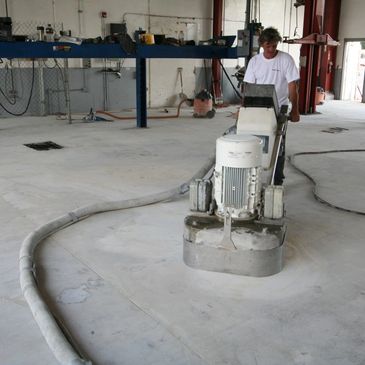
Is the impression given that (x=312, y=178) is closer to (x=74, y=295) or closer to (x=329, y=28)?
(x=74, y=295)

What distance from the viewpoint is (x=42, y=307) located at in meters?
2.02

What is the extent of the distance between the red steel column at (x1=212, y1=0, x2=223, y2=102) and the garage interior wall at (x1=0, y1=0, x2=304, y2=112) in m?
0.14

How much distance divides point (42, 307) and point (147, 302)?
0.48 m

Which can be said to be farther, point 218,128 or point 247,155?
point 218,128

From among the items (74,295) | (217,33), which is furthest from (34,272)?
(217,33)

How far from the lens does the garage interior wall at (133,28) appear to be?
9633mm

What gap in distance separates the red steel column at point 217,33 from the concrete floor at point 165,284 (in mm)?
7766

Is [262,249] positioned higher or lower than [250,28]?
lower

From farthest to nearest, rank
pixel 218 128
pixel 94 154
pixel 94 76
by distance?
1. pixel 94 76
2. pixel 218 128
3. pixel 94 154

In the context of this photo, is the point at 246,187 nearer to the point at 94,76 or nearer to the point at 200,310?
the point at 200,310

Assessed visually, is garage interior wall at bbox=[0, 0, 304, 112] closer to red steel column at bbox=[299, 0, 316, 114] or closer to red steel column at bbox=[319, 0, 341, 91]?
red steel column at bbox=[319, 0, 341, 91]

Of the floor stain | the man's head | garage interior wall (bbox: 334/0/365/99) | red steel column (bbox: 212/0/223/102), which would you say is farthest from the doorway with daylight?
the floor stain

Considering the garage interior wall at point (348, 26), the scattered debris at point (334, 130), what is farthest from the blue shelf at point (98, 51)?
the garage interior wall at point (348, 26)

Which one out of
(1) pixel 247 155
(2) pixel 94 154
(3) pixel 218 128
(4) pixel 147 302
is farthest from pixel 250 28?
(4) pixel 147 302
